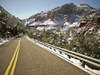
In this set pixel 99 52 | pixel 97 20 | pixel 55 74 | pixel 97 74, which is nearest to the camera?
pixel 97 74

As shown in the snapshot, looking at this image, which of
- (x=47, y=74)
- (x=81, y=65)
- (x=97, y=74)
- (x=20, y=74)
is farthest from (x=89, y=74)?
(x=20, y=74)

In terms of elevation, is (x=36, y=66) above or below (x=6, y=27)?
below

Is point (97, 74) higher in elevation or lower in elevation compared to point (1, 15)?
lower

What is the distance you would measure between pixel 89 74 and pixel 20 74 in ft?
9.85

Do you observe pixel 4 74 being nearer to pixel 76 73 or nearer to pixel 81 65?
pixel 76 73

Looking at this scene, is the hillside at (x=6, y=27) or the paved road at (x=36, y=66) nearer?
the paved road at (x=36, y=66)

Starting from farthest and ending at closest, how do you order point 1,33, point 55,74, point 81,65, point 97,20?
1. point 97,20
2. point 1,33
3. point 81,65
4. point 55,74

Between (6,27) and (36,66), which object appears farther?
(6,27)

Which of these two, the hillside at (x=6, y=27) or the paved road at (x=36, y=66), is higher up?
the hillside at (x=6, y=27)

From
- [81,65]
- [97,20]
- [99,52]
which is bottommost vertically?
[99,52]

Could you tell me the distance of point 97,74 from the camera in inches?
114

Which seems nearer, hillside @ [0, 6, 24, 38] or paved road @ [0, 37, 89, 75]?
paved road @ [0, 37, 89, 75]

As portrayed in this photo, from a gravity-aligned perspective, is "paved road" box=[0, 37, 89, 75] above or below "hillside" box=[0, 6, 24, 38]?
below

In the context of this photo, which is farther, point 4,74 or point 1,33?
point 1,33
